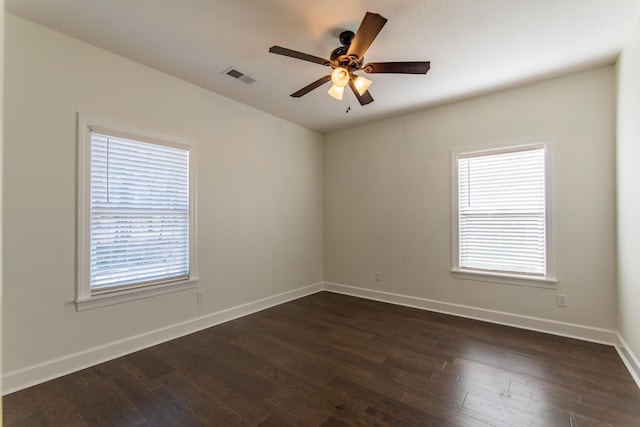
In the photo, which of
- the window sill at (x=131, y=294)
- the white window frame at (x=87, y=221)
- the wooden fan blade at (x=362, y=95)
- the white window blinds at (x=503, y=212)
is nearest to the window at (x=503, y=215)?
the white window blinds at (x=503, y=212)

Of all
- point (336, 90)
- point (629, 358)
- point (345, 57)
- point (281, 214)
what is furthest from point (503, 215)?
point (281, 214)

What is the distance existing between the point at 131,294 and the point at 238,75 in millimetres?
2414

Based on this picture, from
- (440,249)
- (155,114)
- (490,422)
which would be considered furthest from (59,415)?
(440,249)

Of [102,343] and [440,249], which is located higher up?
[440,249]

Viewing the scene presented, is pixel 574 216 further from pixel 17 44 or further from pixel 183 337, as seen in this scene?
pixel 17 44

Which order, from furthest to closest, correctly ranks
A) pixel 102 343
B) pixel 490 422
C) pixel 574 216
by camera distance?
1. pixel 574 216
2. pixel 102 343
3. pixel 490 422

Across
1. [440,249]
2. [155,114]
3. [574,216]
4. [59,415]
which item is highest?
[155,114]

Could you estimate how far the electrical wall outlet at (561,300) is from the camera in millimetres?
3400

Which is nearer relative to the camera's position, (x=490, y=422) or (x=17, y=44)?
(x=490, y=422)

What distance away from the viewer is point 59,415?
219cm

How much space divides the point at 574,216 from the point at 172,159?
4.22m

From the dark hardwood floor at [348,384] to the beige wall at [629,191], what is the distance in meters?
0.42

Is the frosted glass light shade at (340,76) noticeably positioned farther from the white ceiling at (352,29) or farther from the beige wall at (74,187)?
the beige wall at (74,187)

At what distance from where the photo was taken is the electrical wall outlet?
3.40 meters
